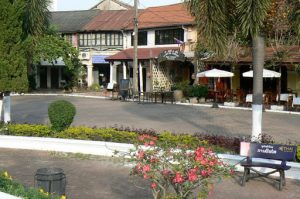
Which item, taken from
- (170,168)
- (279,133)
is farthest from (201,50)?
(170,168)

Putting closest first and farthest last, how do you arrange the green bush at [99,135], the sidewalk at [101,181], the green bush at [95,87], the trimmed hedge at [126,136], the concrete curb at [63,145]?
the sidewalk at [101,181] < the trimmed hedge at [126,136] < the concrete curb at [63,145] < the green bush at [99,135] < the green bush at [95,87]

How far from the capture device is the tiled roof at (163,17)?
34.4m

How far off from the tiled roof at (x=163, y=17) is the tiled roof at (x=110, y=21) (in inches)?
57.3

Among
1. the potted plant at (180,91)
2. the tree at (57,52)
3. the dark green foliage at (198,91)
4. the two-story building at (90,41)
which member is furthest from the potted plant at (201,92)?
the two-story building at (90,41)

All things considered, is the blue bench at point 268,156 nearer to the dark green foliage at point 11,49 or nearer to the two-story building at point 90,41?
the dark green foliage at point 11,49

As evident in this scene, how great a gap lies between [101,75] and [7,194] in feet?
123

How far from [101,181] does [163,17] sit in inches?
1104

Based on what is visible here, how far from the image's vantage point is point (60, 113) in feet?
46.0

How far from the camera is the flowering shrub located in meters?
6.68

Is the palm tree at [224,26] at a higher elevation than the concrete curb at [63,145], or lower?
higher

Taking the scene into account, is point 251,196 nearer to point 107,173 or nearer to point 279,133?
→ point 107,173

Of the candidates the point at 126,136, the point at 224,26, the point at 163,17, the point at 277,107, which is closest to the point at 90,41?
the point at 163,17

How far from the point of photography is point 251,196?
9.20 meters

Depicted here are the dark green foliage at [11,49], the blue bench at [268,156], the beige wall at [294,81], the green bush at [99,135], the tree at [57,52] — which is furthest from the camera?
the tree at [57,52]
